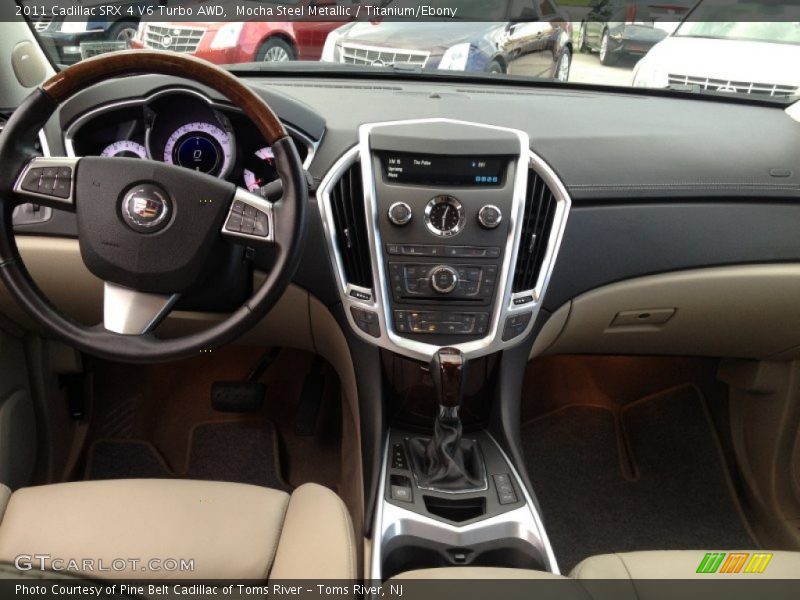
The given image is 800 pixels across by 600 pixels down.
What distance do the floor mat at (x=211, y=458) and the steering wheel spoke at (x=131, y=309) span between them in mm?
943

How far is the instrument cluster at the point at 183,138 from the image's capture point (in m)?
1.38

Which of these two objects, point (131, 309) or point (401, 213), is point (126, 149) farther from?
point (401, 213)

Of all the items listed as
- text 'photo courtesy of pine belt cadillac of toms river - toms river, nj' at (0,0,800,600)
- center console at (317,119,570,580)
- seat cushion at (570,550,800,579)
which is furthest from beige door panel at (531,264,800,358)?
seat cushion at (570,550,800,579)

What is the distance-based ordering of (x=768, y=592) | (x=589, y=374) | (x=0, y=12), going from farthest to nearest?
(x=589, y=374) → (x=0, y=12) → (x=768, y=592)

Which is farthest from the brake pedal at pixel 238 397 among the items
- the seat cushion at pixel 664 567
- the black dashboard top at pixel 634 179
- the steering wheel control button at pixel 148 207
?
the seat cushion at pixel 664 567

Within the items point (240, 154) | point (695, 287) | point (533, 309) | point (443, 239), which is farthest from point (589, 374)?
point (240, 154)

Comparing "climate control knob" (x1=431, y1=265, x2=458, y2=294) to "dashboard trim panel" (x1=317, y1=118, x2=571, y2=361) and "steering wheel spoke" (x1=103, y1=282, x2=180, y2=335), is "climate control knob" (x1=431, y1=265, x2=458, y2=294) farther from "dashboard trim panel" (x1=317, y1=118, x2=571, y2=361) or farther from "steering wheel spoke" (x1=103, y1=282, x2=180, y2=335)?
"steering wheel spoke" (x1=103, y1=282, x2=180, y2=335)

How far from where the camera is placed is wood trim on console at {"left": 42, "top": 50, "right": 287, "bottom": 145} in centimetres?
104

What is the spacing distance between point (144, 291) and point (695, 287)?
128 centimetres

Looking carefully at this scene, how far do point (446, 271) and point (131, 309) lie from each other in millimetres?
634

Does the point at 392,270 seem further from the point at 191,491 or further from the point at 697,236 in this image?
the point at 697,236

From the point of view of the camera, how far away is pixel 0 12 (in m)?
1.50

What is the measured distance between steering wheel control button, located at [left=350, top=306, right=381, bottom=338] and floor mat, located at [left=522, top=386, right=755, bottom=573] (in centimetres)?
87

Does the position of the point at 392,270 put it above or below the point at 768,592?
above
